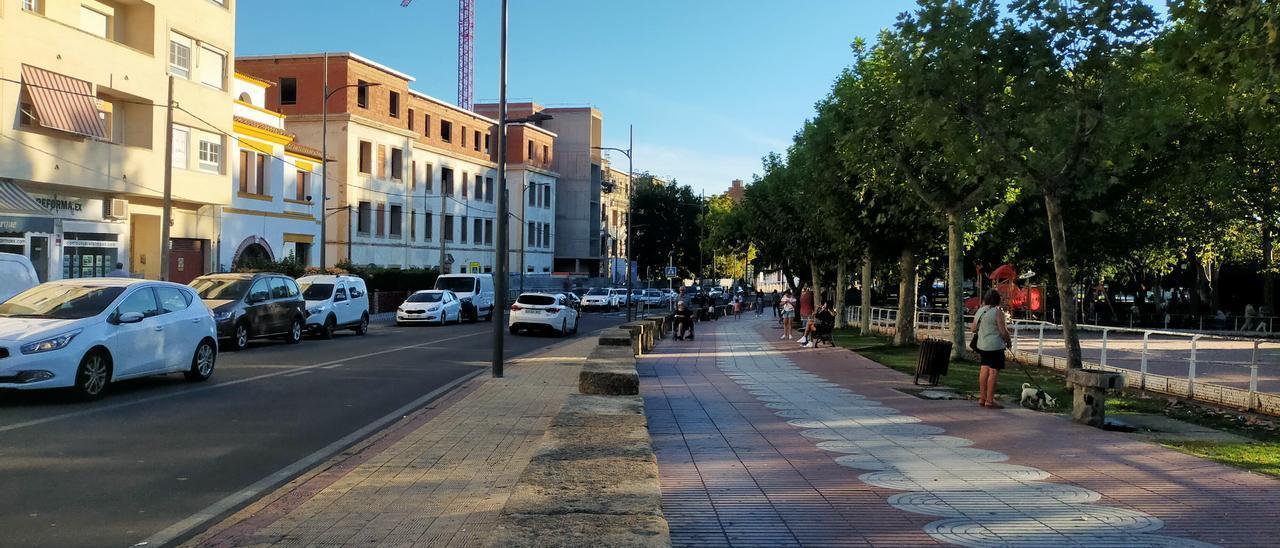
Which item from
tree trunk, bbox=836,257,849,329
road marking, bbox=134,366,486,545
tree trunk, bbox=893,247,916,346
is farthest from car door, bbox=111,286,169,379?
tree trunk, bbox=836,257,849,329

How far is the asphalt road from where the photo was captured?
6.05 meters

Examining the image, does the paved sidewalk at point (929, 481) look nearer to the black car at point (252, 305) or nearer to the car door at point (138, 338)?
the car door at point (138, 338)

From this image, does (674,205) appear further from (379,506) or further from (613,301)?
(379,506)

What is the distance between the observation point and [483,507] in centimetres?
626

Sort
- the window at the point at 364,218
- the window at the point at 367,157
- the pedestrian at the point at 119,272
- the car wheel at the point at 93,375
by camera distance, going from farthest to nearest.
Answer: the window at the point at 364,218
the window at the point at 367,157
the pedestrian at the point at 119,272
the car wheel at the point at 93,375

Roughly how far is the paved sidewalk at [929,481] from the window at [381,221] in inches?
1906

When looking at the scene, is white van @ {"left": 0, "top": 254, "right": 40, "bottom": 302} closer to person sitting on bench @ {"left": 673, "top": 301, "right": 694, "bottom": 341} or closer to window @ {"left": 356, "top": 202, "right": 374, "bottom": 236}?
person sitting on bench @ {"left": 673, "top": 301, "right": 694, "bottom": 341}

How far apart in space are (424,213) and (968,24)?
53.0 meters

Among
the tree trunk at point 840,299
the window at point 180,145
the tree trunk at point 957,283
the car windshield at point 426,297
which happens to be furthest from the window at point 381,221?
the tree trunk at point 957,283

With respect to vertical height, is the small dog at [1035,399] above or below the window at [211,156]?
below

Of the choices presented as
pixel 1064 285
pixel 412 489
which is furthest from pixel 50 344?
pixel 1064 285

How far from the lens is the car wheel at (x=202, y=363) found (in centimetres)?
1348

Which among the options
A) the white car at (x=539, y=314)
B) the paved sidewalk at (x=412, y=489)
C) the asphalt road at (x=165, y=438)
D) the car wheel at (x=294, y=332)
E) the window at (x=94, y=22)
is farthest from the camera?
the white car at (x=539, y=314)

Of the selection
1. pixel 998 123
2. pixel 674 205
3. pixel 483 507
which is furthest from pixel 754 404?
pixel 674 205
